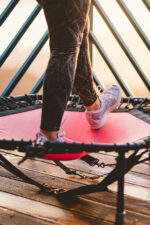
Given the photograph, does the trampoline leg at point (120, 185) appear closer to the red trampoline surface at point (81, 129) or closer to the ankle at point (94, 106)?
the red trampoline surface at point (81, 129)

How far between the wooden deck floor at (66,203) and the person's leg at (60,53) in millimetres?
344

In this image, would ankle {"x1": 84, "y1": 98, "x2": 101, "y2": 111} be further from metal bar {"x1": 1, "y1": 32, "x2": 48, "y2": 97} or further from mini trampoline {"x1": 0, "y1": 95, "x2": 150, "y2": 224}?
metal bar {"x1": 1, "y1": 32, "x2": 48, "y2": 97}

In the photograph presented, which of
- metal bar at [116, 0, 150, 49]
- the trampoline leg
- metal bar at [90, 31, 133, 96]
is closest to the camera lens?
the trampoline leg

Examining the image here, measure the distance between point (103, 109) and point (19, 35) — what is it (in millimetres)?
1137

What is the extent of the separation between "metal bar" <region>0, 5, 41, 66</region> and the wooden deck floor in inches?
36.9

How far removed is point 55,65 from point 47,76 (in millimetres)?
42

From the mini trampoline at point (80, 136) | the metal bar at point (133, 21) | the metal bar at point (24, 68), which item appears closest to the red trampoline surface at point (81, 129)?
the mini trampoline at point (80, 136)

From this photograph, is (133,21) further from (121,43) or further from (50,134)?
(50,134)

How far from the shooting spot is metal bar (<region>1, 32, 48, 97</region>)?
2.13 m

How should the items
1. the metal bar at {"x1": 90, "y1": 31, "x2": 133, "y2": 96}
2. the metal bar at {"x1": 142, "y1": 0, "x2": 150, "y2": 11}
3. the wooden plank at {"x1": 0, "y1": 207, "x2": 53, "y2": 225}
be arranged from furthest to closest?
the metal bar at {"x1": 90, "y1": 31, "x2": 133, "y2": 96} → the metal bar at {"x1": 142, "y1": 0, "x2": 150, "y2": 11} → the wooden plank at {"x1": 0, "y1": 207, "x2": 53, "y2": 225}

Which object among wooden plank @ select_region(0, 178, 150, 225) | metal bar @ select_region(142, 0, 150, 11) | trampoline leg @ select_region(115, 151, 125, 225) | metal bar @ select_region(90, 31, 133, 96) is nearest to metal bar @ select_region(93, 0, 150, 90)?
metal bar @ select_region(90, 31, 133, 96)

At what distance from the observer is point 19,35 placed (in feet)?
6.98

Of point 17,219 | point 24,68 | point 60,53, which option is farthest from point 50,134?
point 24,68

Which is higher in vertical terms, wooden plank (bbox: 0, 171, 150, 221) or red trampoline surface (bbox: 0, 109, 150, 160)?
red trampoline surface (bbox: 0, 109, 150, 160)
